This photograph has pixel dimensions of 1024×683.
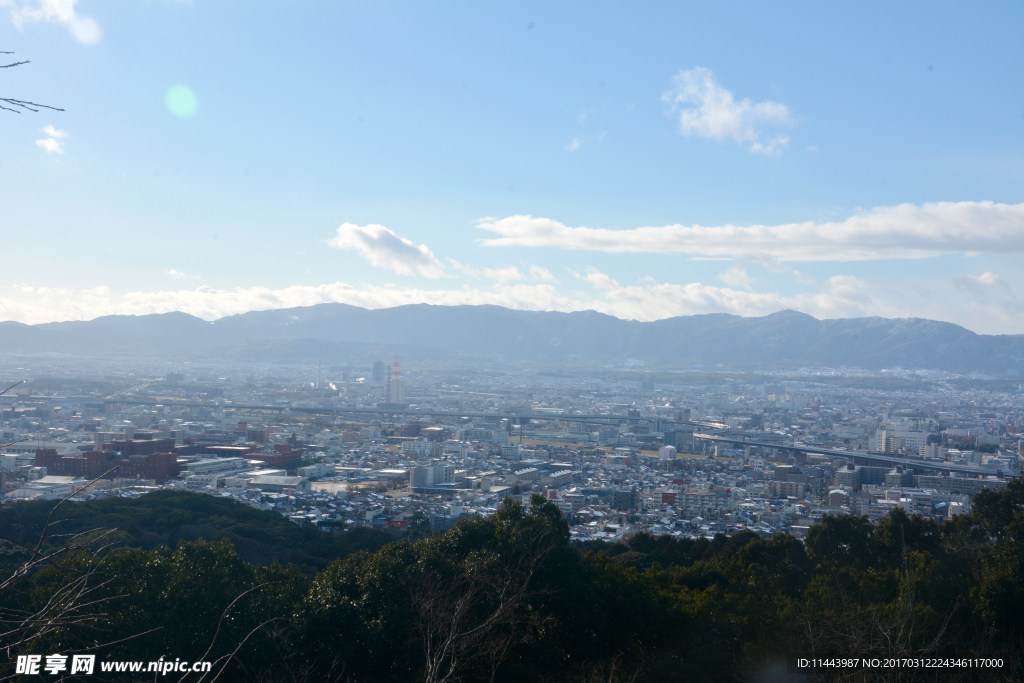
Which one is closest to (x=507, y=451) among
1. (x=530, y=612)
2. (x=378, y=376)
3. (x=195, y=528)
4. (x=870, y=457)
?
(x=870, y=457)

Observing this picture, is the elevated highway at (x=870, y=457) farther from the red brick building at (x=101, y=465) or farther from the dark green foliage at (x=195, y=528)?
the red brick building at (x=101, y=465)

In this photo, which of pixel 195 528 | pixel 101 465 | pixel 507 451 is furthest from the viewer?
pixel 507 451

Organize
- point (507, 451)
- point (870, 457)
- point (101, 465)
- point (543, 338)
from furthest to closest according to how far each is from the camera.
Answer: point (543, 338) → point (507, 451) → point (870, 457) → point (101, 465)

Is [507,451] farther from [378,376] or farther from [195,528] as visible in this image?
[378,376]

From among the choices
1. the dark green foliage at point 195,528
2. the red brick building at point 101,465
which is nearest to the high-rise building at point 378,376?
the red brick building at point 101,465

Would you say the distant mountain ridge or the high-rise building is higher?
the distant mountain ridge

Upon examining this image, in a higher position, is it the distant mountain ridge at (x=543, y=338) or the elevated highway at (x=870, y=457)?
the distant mountain ridge at (x=543, y=338)

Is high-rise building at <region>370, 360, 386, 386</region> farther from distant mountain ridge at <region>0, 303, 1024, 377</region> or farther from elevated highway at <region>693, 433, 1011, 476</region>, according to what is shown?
elevated highway at <region>693, 433, 1011, 476</region>

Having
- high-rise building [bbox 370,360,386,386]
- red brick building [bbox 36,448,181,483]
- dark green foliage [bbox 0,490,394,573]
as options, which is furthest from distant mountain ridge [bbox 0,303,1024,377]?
dark green foliage [bbox 0,490,394,573]
